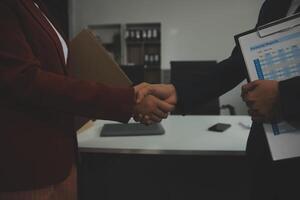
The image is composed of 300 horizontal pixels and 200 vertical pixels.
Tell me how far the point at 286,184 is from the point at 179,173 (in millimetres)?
756

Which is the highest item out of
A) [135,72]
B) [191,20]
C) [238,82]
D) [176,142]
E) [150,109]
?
[191,20]

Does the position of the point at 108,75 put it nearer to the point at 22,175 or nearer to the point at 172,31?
the point at 22,175

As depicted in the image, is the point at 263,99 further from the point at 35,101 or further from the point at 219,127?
the point at 219,127

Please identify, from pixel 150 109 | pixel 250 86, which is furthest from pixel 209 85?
pixel 250 86

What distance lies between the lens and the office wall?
4.43 m

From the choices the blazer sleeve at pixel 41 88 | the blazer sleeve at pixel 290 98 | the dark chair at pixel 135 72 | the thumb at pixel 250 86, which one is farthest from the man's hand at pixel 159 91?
the dark chair at pixel 135 72

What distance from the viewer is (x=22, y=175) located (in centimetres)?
82

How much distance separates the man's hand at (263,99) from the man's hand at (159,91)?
395mm

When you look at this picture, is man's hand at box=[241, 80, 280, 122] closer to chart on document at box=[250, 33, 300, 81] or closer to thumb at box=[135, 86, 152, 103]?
chart on document at box=[250, 33, 300, 81]

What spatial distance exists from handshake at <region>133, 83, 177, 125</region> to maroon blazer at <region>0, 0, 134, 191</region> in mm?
158

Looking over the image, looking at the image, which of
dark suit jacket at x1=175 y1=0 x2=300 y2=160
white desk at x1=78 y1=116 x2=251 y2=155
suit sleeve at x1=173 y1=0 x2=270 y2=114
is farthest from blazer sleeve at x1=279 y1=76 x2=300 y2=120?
white desk at x1=78 y1=116 x2=251 y2=155

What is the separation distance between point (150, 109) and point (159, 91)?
15 cm

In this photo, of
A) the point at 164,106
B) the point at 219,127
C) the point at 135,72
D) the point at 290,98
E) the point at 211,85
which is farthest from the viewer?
the point at 135,72

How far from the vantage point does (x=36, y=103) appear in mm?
814
